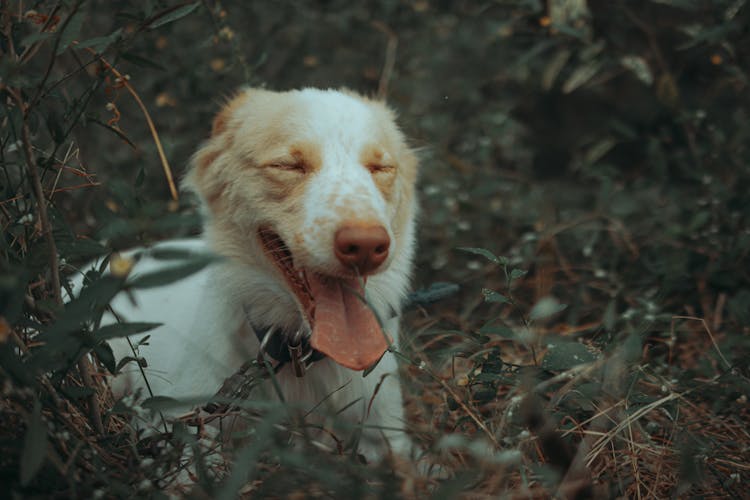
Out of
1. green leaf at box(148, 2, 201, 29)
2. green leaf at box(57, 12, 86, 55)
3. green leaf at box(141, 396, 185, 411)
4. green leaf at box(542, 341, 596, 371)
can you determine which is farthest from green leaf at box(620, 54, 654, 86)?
green leaf at box(141, 396, 185, 411)

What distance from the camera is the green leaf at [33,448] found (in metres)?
1.27

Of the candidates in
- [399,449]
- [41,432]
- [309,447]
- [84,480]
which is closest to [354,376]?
[399,449]


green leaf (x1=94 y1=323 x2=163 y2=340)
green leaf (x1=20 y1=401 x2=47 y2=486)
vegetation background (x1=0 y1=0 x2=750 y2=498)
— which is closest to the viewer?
green leaf (x1=20 y1=401 x2=47 y2=486)

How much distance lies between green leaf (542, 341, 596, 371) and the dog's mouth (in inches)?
20.6

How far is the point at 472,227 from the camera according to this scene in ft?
13.2

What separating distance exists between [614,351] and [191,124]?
3.30 m

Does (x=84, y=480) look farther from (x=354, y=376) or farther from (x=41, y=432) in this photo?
(x=354, y=376)

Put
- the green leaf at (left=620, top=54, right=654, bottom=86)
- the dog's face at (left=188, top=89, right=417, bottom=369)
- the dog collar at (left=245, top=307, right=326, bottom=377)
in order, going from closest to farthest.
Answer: the dog's face at (left=188, top=89, right=417, bottom=369) < the dog collar at (left=245, top=307, right=326, bottom=377) < the green leaf at (left=620, top=54, right=654, bottom=86)

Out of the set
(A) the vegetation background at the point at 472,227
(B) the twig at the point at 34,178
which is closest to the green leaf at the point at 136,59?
(A) the vegetation background at the point at 472,227

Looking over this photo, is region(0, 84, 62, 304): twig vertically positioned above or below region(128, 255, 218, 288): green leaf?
above

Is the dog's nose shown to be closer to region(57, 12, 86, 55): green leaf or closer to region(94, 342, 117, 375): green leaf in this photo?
region(94, 342, 117, 375): green leaf

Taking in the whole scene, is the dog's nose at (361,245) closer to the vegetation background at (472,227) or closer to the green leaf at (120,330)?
the vegetation background at (472,227)

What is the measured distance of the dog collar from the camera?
84.6 inches

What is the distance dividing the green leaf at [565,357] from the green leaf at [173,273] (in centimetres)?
115
